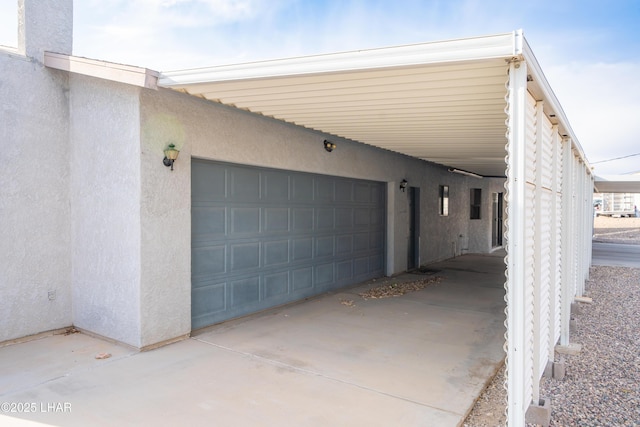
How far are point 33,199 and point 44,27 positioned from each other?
2.00 metres

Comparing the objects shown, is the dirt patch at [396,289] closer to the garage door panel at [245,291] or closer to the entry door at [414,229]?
the entry door at [414,229]

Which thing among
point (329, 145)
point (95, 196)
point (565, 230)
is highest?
point (329, 145)

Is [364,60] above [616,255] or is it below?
above

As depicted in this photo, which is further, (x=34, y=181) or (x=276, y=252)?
(x=276, y=252)

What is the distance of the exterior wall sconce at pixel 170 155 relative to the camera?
4609 mm

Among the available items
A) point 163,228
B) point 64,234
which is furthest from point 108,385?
point 64,234

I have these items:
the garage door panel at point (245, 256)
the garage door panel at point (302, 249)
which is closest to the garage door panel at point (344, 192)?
the garage door panel at point (302, 249)

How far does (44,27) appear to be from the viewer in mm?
4918

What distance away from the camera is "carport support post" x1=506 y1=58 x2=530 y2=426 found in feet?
8.21

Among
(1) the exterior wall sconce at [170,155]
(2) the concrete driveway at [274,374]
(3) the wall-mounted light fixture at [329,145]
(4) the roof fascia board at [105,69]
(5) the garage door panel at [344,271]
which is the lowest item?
(2) the concrete driveway at [274,374]

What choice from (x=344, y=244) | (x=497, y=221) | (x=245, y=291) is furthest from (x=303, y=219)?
(x=497, y=221)

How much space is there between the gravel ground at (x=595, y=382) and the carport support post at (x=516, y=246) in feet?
2.69

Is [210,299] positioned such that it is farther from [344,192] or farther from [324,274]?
[344,192]

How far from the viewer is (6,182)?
4.50m
